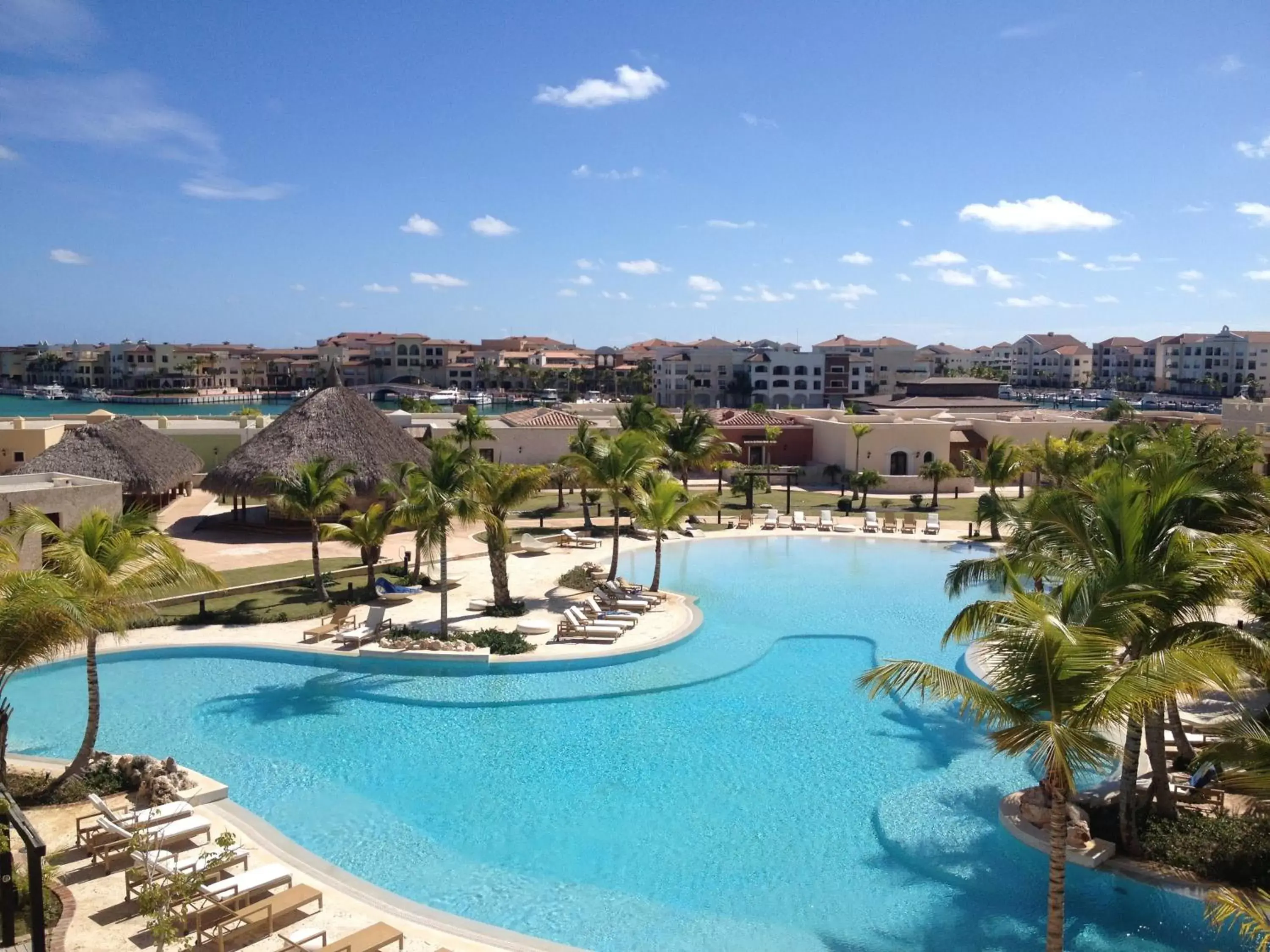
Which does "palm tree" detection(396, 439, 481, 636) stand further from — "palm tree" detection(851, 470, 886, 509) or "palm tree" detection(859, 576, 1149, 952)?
"palm tree" detection(851, 470, 886, 509)

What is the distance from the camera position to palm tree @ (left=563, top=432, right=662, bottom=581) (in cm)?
2217

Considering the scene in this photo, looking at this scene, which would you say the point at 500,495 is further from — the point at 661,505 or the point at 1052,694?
the point at 1052,694

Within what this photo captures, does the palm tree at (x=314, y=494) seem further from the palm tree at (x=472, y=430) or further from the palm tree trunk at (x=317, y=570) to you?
the palm tree at (x=472, y=430)

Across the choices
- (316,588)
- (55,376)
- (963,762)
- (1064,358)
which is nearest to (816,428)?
(316,588)

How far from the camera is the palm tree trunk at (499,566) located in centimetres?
1931

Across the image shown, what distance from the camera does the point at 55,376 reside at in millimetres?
151625

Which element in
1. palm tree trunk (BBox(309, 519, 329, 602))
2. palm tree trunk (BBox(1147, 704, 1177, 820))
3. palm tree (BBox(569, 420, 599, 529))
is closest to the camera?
palm tree trunk (BBox(1147, 704, 1177, 820))

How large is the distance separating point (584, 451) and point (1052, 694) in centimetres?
1809

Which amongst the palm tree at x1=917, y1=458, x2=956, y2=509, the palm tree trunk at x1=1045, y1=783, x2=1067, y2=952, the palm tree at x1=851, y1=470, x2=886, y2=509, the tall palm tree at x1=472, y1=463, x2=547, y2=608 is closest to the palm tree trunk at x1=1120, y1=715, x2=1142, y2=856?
the palm tree trunk at x1=1045, y1=783, x2=1067, y2=952

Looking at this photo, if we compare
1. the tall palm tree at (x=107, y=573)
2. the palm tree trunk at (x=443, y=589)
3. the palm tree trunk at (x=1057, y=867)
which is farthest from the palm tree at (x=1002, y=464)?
the tall palm tree at (x=107, y=573)

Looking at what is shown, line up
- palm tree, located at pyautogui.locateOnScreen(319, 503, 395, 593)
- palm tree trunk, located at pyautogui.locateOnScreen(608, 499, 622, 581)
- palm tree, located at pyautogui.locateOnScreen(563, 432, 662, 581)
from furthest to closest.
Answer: palm tree trunk, located at pyautogui.locateOnScreen(608, 499, 622, 581) → palm tree, located at pyautogui.locateOnScreen(563, 432, 662, 581) → palm tree, located at pyautogui.locateOnScreen(319, 503, 395, 593)

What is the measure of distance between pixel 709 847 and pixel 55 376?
169 meters

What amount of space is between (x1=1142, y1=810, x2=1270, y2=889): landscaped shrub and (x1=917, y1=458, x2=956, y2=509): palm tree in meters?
25.0

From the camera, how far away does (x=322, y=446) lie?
2881 centimetres
